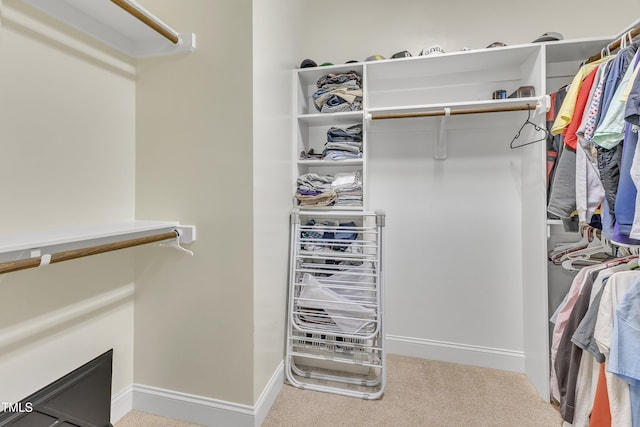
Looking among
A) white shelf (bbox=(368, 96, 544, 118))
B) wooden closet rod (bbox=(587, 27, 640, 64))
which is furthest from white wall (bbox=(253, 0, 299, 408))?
wooden closet rod (bbox=(587, 27, 640, 64))

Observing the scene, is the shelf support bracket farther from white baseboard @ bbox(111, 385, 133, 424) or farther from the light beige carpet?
white baseboard @ bbox(111, 385, 133, 424)

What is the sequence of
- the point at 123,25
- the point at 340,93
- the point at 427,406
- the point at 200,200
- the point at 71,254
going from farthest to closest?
the point at 340,93, the point at 427,406, the point at 200,200, the point at 123,25, the point at 71,254

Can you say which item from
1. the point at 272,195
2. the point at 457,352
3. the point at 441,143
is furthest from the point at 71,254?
the point at 457,352

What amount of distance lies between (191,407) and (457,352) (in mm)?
1653

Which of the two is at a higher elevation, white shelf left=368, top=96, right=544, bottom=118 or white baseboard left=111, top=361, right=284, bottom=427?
white shelf left=368, top=96, right=544, bottom=118

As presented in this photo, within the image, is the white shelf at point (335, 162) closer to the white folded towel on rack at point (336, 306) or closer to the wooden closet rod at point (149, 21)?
the white folded towel on rack at point (336, 306)

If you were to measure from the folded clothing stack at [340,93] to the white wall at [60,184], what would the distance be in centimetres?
109

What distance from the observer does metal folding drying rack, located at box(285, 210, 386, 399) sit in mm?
1716

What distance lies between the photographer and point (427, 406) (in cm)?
157

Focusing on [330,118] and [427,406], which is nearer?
[427,406]

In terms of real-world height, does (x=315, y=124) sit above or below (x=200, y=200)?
above

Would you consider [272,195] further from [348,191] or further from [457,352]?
[457,352]

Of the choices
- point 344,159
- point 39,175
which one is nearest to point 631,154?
point 344,159

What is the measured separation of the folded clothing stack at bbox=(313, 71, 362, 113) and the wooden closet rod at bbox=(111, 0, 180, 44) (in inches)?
35.7
